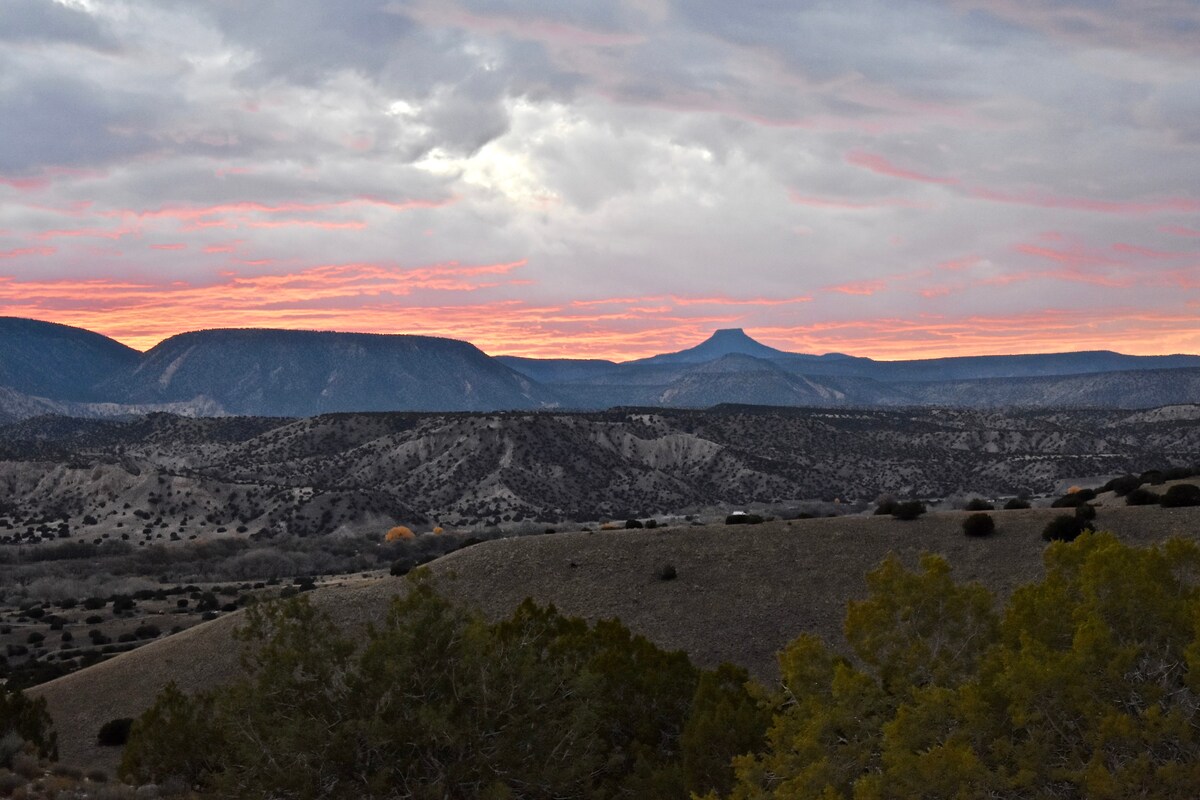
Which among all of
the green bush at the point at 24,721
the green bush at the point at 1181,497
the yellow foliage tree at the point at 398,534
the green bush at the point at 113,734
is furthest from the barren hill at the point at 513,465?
the green bush at the point at 24,721

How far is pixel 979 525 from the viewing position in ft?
152

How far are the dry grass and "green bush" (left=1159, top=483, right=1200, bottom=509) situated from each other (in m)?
0.76

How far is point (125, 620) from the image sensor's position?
69.6 meters

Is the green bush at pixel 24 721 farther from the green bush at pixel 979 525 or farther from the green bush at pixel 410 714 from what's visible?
the green bush at pixel 979 525

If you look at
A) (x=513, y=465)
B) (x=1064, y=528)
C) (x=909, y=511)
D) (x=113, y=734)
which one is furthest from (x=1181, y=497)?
(x=513, y=465)

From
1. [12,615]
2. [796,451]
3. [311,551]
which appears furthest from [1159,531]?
[796,451]

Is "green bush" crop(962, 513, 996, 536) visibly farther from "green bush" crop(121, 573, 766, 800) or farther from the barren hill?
the barren hill

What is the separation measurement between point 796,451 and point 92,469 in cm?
9965

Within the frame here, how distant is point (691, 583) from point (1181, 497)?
2088cm

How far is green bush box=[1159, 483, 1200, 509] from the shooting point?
45688 mm

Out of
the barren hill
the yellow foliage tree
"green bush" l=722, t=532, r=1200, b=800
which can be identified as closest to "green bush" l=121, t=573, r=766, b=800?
"green bush" l=722, t=532, r=1200, b=800

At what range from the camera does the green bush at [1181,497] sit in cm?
4569

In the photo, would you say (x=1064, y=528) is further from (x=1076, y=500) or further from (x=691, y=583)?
(x=691, y=583)

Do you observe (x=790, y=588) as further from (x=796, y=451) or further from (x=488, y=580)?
(x=796, y=451)
